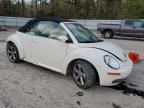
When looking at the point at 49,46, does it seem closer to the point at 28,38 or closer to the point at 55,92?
Answer: the point at 28,38

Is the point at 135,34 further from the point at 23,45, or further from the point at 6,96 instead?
the point at 6,96

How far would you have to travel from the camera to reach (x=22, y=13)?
117 ft

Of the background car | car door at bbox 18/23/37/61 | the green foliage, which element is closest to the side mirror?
car door at bbox 18/23/37/61

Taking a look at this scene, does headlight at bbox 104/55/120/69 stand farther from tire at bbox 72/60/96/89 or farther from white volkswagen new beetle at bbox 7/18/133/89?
tire at bbox 72/60/96/89

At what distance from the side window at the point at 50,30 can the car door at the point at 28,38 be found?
0.78 ft

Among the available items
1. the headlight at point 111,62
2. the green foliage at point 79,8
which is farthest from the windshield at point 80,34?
the green foliage at point 79,8

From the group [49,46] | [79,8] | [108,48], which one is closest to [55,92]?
[49,46]

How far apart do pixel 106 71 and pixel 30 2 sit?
3464 cm

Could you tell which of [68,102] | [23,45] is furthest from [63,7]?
[68,102]

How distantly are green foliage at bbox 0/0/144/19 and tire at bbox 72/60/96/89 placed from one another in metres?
30.7

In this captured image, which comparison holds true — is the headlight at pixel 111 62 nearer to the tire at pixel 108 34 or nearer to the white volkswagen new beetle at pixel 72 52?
the white volkswagen new beetle at pixel 72 52

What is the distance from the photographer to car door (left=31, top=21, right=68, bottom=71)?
5.74 meters

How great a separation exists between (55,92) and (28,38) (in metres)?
2.08

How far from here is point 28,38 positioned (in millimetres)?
6559
